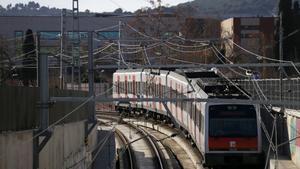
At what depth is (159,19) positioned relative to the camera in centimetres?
6612

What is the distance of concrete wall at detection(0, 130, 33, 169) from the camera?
11561mm

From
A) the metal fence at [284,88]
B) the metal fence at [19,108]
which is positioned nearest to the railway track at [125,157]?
the metal fence at [284,88]

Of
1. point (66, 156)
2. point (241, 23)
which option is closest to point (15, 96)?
point (66, 156)

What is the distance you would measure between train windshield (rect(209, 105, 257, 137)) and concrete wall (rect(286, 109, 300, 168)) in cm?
170

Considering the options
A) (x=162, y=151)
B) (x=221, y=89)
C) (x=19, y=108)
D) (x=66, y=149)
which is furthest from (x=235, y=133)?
(x=19, y=108)

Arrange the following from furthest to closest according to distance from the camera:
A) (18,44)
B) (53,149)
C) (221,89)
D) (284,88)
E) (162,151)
Answer: 1. (18,44)
2. (162,151)
3. (284,88)
4. (221,89)
5. (53,149)

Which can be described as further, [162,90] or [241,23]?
[241,23]

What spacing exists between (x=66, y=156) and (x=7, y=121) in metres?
5.63

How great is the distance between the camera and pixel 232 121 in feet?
78.6

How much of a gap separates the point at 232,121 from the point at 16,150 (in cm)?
1303

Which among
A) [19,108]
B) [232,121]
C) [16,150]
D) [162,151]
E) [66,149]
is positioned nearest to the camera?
[16,150]

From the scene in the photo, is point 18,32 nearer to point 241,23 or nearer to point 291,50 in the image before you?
point 291,50

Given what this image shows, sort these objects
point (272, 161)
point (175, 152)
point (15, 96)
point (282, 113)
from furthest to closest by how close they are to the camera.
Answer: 1. point (175, 152)
2. point (282, 113)
3. point (272, 161)
4. point (15, 96)

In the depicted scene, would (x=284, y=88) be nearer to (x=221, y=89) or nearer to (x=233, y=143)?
(x=221, y=89)
